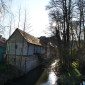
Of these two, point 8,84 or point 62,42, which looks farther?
point 62,42

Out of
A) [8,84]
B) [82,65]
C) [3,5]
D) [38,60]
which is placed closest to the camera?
[3,5]

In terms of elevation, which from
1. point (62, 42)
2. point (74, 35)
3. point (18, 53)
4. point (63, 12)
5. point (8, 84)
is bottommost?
point (8, 84)

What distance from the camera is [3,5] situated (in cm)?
543

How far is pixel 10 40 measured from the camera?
684 inches

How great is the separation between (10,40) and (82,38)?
12.6 m

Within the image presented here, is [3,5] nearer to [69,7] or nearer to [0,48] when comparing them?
[69,7]

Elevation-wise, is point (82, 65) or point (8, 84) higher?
point (82, 65)

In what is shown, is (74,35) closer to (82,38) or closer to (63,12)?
(82,38)

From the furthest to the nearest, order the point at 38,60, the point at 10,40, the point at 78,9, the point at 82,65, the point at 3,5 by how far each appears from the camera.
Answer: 1. the point at 38,60
2. the point at 10,40
3. the point at 82,65
4. the point at 78,9
5. the point at 3,5

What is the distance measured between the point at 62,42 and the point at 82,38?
5387 mm

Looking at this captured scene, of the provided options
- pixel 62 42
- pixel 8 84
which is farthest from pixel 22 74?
pixel 62 42

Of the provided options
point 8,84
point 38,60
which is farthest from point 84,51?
point 8,84

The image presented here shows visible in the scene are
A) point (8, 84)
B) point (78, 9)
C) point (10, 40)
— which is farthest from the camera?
point (10, 40)

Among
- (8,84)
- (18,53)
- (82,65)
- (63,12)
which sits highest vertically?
(63,12)
